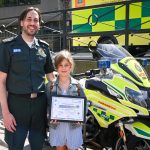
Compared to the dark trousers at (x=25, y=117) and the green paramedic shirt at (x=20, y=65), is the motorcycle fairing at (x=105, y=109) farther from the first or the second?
the green paramedic shirt at (x=20, y=65)

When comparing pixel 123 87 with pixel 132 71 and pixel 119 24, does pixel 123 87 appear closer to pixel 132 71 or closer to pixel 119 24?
pixel 132 71

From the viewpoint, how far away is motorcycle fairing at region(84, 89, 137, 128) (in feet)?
12.1

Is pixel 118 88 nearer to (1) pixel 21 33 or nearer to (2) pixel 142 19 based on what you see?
(1) pixel 21 33

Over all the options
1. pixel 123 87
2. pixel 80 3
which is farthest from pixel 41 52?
pixel 80 3

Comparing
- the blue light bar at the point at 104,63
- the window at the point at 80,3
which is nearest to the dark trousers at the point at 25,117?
the blue light bar at the point at 104,63

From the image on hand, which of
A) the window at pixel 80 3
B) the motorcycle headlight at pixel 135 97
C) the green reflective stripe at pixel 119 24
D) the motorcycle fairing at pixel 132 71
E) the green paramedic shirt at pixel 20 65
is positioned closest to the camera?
the green paramedic shirt at pixel 20 65

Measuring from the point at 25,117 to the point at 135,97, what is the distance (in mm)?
1083

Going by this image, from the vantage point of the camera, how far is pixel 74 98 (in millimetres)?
3289

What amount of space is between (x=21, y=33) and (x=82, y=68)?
3.50 meters

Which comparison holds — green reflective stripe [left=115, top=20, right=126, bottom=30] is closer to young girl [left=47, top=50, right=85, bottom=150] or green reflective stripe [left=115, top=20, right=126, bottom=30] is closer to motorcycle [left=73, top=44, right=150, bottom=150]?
motorcycle [left=73, top=44, right=150, bottom=150]

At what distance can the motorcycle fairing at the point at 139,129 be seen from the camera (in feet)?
11.8

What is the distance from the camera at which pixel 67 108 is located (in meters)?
3.29

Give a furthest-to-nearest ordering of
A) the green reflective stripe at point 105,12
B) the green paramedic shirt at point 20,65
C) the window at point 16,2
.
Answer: the window at point 16,2 < the green reflective stripe at point 105,12 < the green paramedic shirt at point 20,65

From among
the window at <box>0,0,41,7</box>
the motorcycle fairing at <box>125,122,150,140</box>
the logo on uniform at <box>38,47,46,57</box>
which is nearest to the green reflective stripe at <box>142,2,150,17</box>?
the motorcycle fairing at <box>125,122,150,140</box>
